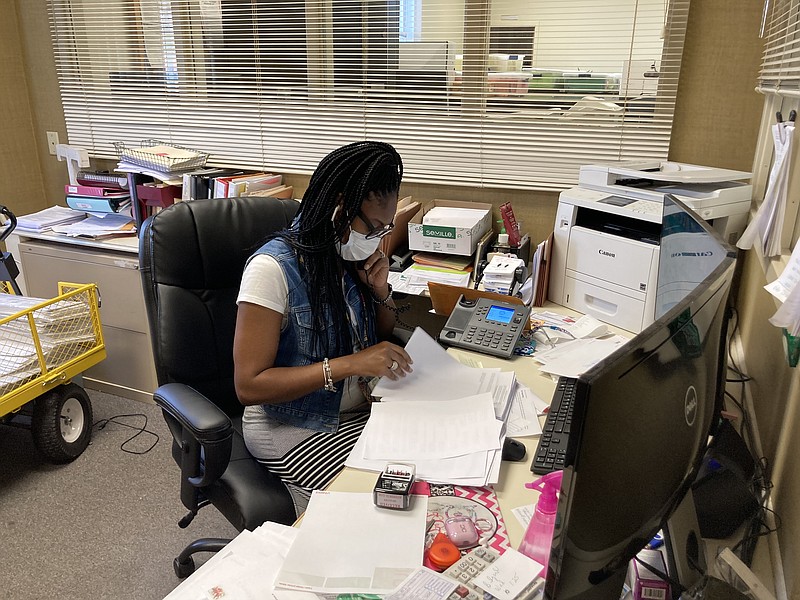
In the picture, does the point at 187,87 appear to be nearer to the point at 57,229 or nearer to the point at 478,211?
the point at 57,229

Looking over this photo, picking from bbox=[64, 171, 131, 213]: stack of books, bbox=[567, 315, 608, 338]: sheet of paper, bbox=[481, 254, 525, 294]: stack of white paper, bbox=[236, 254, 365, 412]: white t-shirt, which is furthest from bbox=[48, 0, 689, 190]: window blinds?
bbox=[236, 254, 365, 412]: white t-shirt

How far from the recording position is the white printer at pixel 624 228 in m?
1.81

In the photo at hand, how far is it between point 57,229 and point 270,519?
7.22ft

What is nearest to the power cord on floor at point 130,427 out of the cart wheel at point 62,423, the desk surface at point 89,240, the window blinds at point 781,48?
the cart wheel at point 62,423

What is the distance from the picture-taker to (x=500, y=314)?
1.79 m

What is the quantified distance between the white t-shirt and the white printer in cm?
102

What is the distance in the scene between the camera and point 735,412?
1.61 meters

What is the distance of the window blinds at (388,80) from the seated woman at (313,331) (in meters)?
1.16

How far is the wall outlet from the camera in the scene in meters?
3.39

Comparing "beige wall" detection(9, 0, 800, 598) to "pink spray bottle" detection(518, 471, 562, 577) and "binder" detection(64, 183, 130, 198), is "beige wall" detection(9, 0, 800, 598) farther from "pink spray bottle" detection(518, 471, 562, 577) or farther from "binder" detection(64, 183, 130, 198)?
"binder" detection(64, 183, 130, 198)

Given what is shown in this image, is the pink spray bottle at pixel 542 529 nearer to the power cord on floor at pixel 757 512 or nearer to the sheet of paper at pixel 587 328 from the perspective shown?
the power cord on floor at pixel 757 512

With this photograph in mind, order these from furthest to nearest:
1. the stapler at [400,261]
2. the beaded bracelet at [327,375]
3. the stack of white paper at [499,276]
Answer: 1. the stapler at [400,261]
2. the stack of white paper at [499,276]
3. the beaded bracelet at [327,375]

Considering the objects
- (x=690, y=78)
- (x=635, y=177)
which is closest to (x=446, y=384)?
(x=635, y=177)

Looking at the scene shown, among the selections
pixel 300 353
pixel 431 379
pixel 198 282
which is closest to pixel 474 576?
pixel 431 379
